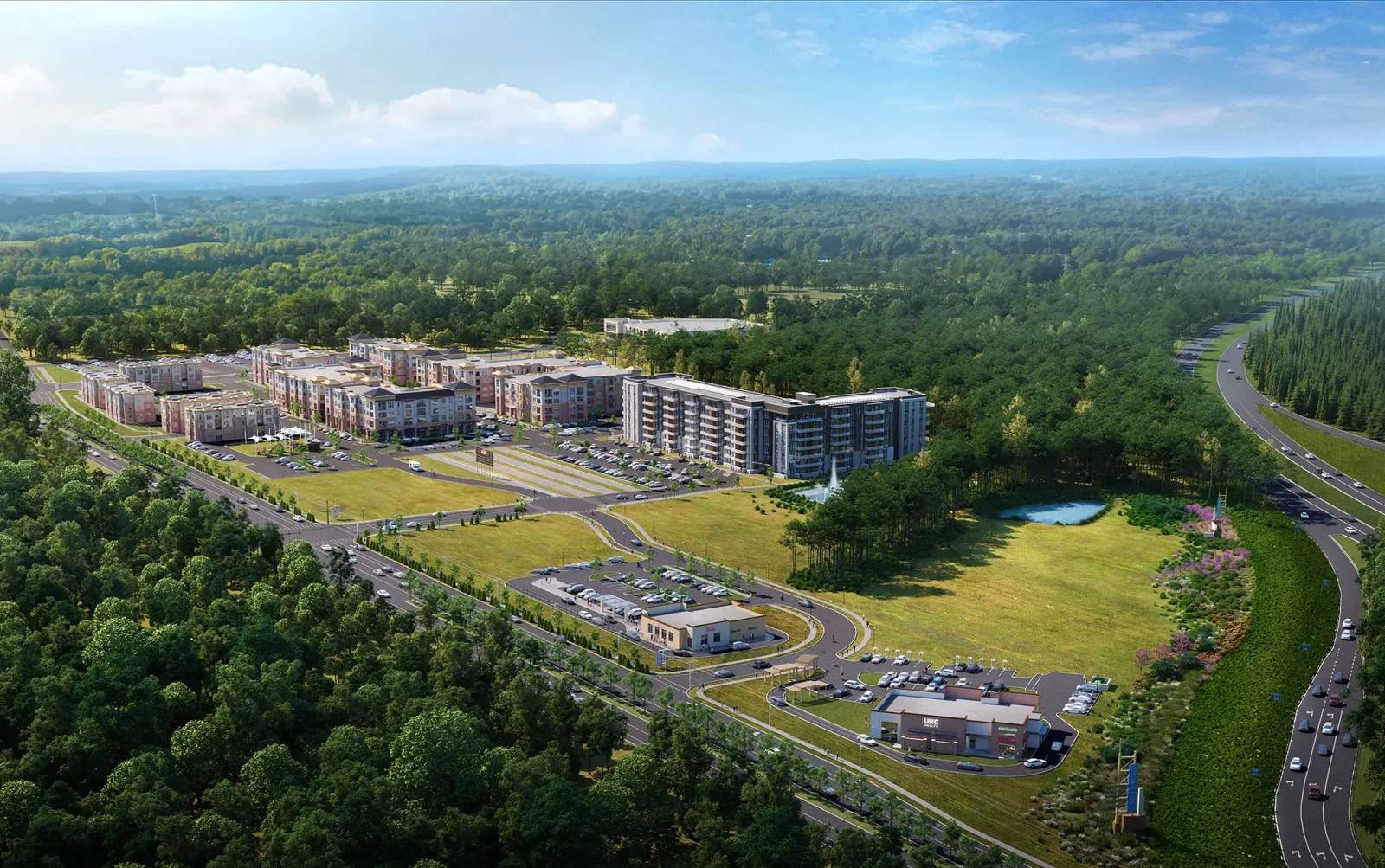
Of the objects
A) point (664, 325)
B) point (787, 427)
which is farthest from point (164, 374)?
point (787, 427)

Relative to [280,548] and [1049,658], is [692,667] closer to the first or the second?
[1049,658]

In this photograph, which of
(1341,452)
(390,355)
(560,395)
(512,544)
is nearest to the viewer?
(512,544)

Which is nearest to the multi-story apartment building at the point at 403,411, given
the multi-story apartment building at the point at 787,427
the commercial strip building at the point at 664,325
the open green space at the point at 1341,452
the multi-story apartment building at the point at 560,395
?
the multi-story apartment building at the point at 560,395

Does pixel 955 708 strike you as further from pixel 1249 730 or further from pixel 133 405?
pixel 133 405

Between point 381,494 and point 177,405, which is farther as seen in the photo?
point 177,405

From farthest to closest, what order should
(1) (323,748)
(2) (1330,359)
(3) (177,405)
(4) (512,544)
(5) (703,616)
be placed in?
(2) (1330,359) → (3) (177,405) → (4) (512,544) → (5) (703,616) → (1) (323,748)

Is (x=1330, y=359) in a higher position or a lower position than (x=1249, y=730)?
higher

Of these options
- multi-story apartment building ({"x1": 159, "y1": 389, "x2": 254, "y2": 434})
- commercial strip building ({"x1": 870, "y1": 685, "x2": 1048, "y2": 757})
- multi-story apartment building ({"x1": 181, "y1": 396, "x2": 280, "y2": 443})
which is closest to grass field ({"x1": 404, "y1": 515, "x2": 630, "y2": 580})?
commercial strip building ({"x1": 870, "y1": 685, "x2": 1048, "y2": 757})

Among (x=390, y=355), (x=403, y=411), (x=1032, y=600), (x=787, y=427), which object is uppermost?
(x=787, y=427)
